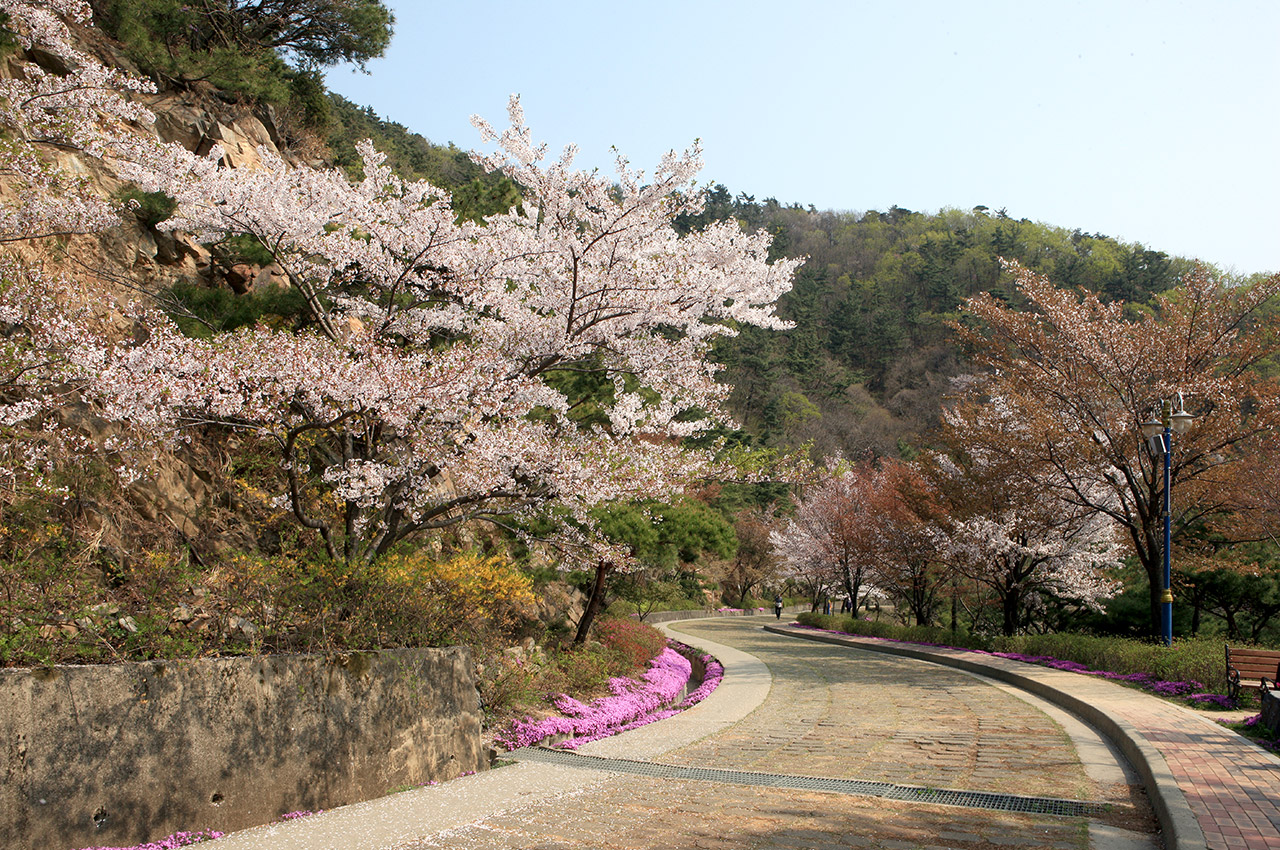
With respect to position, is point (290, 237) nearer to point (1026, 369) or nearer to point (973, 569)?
point (1026, 369)

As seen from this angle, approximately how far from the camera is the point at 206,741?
5.36 meters

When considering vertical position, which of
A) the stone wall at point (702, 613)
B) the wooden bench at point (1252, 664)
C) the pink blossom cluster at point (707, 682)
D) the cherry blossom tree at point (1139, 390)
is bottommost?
the stone wall at point (702, 613)

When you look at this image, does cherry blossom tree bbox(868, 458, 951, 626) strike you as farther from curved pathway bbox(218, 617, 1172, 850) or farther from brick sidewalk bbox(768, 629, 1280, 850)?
curved pathway bbox(218, 617, 1172, 850)

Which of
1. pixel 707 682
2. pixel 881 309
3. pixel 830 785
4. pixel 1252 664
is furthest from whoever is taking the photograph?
pixel 881 309

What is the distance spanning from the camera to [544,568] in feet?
46.5

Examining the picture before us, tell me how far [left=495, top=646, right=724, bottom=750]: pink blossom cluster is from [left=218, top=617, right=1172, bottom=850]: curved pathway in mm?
581

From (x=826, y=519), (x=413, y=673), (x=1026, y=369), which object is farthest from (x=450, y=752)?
(x=826, y=519)

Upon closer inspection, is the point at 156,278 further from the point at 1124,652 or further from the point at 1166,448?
the point at 1124,652

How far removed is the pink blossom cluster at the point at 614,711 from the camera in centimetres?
946

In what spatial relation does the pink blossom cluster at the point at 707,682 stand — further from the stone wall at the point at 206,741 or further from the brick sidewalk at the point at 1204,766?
the stone wall at the point at 206,741

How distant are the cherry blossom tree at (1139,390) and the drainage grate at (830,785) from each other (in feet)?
39.9

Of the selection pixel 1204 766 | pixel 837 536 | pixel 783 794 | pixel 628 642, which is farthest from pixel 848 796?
pixel 837 536

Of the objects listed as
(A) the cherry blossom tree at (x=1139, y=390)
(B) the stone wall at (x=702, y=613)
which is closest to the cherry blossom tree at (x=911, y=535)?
(A) the cherry blossom tree at (x=1139, y=390)

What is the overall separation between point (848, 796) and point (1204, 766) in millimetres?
3364
